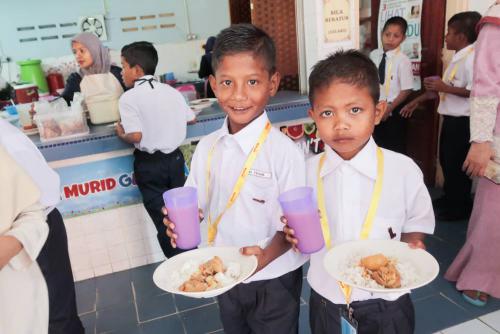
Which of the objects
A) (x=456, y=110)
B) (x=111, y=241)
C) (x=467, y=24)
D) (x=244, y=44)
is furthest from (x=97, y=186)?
(x=467, y=24)

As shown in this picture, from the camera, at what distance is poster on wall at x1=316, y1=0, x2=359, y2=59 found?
9.46 ft

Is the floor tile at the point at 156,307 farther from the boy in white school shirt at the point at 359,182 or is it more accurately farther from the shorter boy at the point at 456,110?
the shorter boy at the point at 456,110

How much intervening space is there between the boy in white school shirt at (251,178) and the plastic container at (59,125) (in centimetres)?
160

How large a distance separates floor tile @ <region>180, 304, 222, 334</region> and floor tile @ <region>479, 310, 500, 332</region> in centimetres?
151

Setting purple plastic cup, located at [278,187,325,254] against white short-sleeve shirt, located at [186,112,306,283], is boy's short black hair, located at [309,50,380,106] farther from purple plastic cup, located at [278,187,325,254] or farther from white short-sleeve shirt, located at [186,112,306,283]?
purple plastic cup, located at [278,187,325,254]

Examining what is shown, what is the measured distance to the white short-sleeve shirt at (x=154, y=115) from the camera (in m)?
2.69

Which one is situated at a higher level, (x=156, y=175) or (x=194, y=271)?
(x=194, y=271)

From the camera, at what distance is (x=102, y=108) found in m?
3.09

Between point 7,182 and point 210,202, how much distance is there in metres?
0.69

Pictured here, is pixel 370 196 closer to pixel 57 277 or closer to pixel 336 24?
pixel 57 277

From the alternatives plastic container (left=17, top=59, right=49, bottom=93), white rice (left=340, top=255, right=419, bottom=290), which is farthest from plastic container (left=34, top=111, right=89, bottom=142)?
plastic container (left=17, top=59, right=49, bottom=93)

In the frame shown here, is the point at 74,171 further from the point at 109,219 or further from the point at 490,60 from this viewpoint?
the point at 490,60

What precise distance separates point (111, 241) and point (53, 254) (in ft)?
4.41

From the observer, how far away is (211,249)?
137 centimetres
